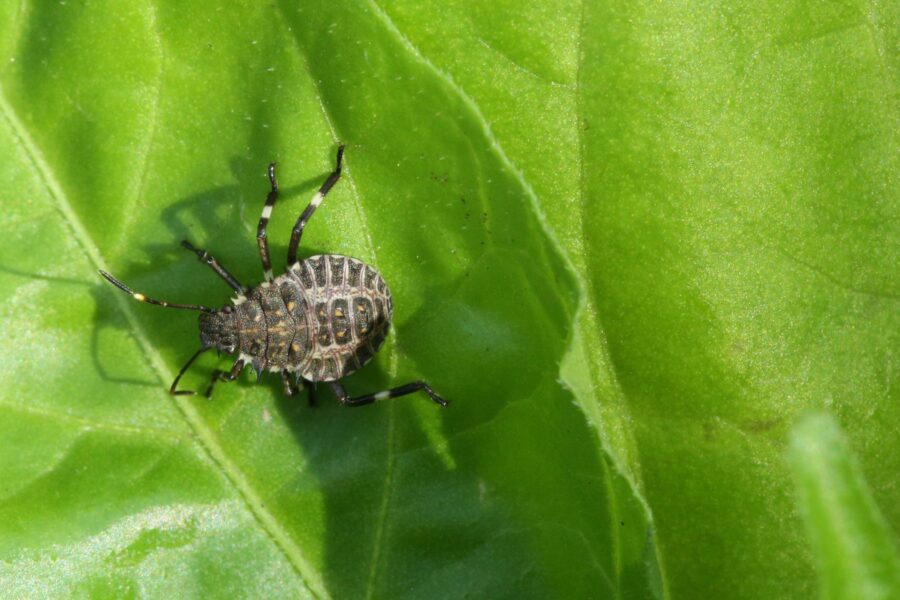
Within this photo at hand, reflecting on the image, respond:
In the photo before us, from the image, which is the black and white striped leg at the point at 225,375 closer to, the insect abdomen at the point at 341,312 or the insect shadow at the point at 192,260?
the insect shadow at the point at 192,260

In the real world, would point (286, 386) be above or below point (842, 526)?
below

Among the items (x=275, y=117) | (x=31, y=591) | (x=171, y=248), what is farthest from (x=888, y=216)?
(x=31, y=591)

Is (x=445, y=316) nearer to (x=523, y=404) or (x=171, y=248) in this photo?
(x=523, y=404)

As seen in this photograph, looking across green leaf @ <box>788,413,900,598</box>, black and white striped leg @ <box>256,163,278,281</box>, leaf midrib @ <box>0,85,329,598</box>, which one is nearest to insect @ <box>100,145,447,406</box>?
black and white striped leg @ <box>256,163,278,281</box>

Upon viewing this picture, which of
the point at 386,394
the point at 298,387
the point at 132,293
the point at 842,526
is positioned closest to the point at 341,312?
the point at 298,387

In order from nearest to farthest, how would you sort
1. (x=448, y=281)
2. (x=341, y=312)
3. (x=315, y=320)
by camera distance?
1. (x=448, y=281)
2. (x=341, y=312)
3. (x=315, y=320)

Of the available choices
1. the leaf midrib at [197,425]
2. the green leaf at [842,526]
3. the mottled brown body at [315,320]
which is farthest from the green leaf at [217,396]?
the green leaf at [842,526]

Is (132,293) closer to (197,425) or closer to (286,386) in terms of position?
(197,425)
